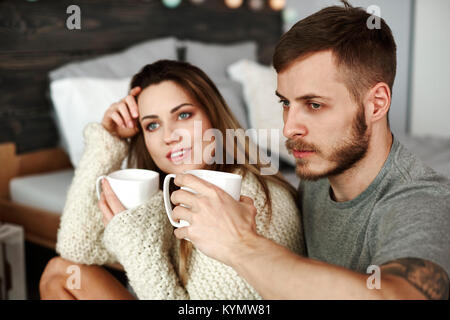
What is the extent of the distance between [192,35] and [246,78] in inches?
20.3

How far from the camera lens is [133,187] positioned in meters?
0.85

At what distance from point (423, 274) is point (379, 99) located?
29 centimetres

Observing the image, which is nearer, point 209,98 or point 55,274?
point 209,98

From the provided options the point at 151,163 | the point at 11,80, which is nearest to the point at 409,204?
the point at 151,163

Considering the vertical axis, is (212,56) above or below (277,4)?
below

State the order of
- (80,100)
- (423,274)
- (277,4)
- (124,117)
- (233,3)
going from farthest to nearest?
(277,4), (233,3), (80,100), (124,117), (423,274)

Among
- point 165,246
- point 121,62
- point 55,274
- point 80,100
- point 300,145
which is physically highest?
point 121,62

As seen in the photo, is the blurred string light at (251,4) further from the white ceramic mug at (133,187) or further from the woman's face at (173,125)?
the white ceramic mug at (133,187)

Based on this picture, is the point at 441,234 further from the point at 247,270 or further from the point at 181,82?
the point at 181,82

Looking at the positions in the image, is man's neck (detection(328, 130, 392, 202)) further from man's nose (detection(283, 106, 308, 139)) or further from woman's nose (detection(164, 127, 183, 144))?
woman's nose (detection(164, 127, 183, 144))

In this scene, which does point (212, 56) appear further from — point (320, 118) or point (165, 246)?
point (320, 118)

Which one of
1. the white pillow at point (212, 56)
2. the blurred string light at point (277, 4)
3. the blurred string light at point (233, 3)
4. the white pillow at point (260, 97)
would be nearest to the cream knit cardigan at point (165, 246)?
the white pillow at point (260, 97)

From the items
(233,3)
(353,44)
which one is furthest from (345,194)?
(233,3)

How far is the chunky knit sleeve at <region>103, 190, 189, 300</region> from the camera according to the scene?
0.86m
